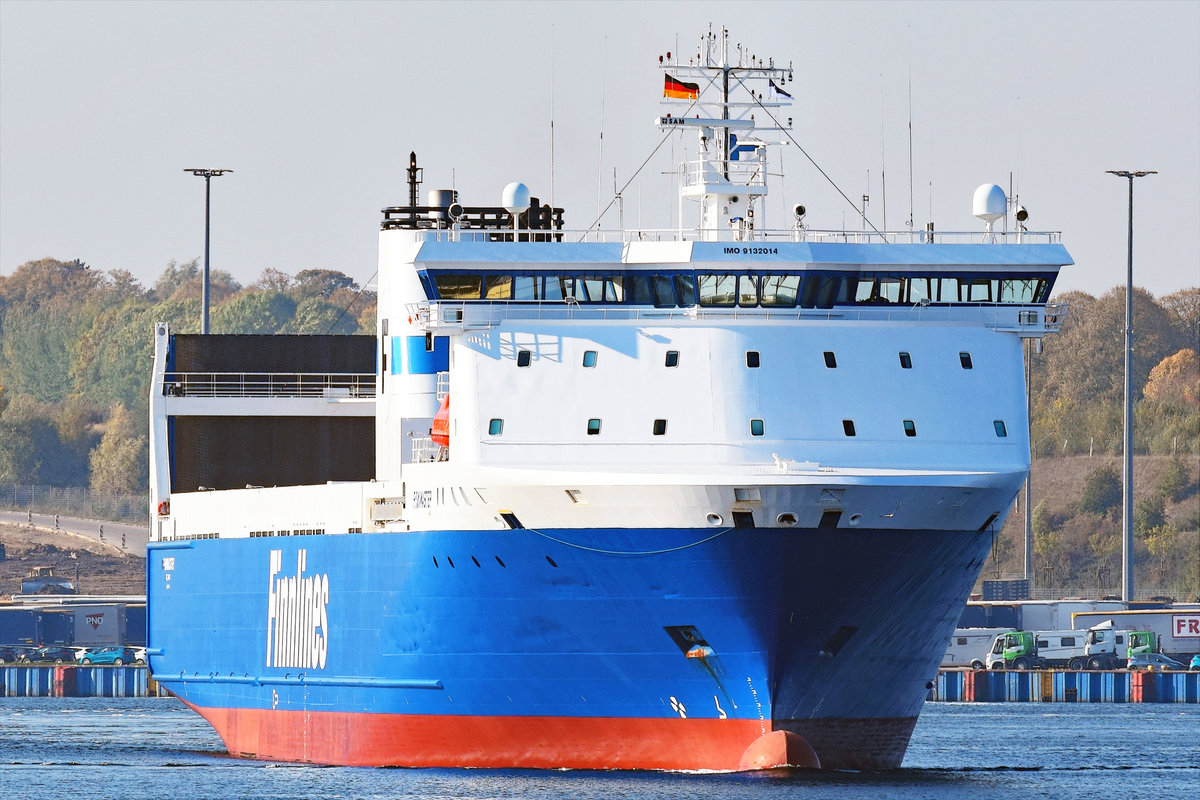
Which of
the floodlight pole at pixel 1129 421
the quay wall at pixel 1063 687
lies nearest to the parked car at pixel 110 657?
the quay wall at pixel 1063 687

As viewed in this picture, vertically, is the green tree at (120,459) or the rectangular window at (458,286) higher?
the rectangular window at (458,286)

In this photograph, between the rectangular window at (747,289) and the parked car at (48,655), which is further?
the parked car at (48,655)

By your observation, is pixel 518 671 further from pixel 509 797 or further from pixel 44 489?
pixel 44 489

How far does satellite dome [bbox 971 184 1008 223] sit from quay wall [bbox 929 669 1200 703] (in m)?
40.2

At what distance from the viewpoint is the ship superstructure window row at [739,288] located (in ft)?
141

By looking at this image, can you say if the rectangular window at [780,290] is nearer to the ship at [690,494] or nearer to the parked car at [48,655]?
the ship at [690,494]

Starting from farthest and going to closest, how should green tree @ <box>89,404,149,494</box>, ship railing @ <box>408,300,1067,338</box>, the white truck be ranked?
green tree @ <box>89,404,149,494</box> → the white truck → ship railing @ <box>408,300,1067,338</box>

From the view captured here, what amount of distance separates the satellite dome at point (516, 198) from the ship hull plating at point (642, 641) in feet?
21.9

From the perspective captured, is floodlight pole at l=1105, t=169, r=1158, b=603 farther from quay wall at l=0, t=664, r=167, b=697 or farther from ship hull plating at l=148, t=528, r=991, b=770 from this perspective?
ship hull plating at l=148, t=528, r=991, b=770

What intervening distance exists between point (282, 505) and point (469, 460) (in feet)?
29.5

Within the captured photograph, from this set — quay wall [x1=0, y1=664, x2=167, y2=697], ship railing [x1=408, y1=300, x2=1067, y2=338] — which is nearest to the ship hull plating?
ship railing [x1=408, y1=300, x2=1067, y2=338]

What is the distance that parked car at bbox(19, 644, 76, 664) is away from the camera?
105 meters

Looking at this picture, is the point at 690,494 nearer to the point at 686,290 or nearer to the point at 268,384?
the point at 686,290

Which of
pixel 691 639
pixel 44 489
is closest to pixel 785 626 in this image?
pixel 691 639
